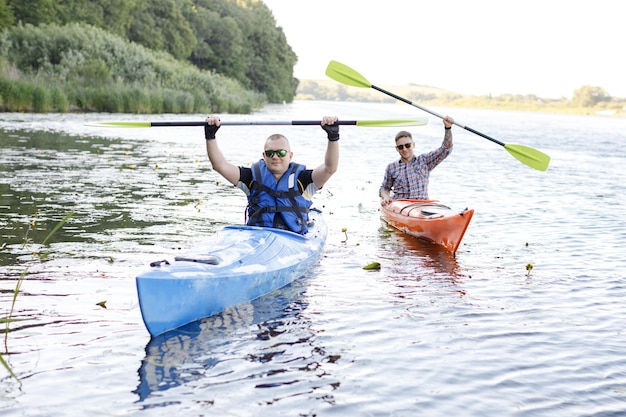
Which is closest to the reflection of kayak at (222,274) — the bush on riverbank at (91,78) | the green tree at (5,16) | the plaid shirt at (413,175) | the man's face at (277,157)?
the man's face at (277,157)

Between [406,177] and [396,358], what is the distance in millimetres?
5213

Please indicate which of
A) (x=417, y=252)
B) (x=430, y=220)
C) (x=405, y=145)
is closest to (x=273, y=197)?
(x=417, y=252)

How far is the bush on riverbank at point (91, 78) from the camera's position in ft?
86.4

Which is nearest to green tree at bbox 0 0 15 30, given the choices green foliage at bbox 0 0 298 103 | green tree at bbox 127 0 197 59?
green foliage at bbox 0 0 298 103

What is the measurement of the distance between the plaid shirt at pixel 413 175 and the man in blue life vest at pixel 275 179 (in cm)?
317

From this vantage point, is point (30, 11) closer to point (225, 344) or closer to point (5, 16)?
point (5, 16)

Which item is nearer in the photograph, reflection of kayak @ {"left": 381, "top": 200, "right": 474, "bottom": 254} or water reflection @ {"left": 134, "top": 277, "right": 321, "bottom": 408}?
water reflection @ {"left": 134, "top": 277, "right": 321, "bottom": 408}

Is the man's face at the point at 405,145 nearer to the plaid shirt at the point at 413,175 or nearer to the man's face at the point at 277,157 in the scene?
the plaid shirt at the point at 413,175

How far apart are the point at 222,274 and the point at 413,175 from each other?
16.0 ft

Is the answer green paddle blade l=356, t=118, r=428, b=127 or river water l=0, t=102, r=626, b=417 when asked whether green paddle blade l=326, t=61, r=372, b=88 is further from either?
river water l=0, t=102, r=626, b=417

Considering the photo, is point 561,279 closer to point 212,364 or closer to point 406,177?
point 406,177

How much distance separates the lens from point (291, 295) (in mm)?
6059

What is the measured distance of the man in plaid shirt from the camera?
9.32 metres

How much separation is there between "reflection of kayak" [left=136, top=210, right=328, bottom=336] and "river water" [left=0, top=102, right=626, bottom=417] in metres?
0.13
